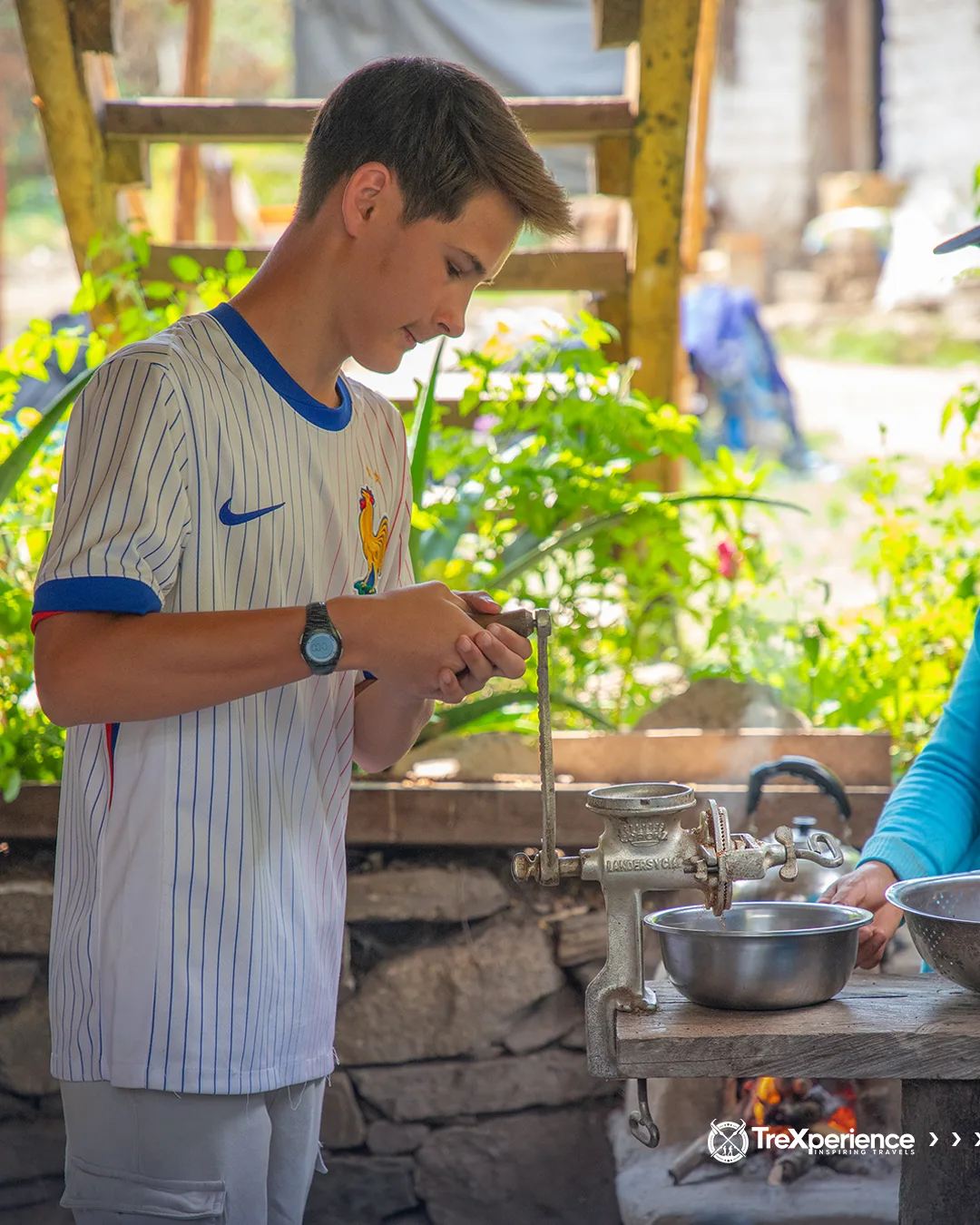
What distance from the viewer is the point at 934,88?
14078mm

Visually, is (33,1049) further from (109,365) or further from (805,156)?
(805,156)

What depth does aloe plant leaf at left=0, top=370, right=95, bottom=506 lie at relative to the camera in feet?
8.35

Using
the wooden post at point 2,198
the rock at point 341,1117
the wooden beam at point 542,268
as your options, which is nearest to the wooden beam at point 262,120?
the wooden beam at point 542,268

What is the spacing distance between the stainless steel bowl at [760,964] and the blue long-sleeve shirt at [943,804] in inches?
22.7

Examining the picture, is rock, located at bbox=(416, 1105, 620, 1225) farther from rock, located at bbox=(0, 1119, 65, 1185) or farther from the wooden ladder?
the wooden ladder

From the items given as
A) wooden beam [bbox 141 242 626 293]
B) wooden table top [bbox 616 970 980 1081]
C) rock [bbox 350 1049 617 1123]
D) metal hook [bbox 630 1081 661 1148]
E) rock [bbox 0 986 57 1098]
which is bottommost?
rock [bbox 350 1049 617 1123]

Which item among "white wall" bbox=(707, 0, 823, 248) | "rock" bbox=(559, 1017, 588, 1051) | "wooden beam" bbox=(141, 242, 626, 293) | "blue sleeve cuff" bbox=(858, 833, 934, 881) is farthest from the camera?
"white wall" bbox=(707, 0, 823, 248)

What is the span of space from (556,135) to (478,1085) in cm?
236

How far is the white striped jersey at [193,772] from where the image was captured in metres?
1.38

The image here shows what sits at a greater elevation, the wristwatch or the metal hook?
the wristwatch

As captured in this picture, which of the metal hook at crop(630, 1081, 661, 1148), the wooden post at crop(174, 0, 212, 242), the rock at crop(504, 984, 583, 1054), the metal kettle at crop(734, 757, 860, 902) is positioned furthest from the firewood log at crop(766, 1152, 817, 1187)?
the wooden post at crop(174, 0, 212, 242)

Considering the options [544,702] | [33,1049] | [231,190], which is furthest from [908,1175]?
[231,190]

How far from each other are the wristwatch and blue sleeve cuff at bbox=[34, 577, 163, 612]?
0.17m

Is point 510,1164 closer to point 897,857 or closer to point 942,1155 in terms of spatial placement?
point 897,857
